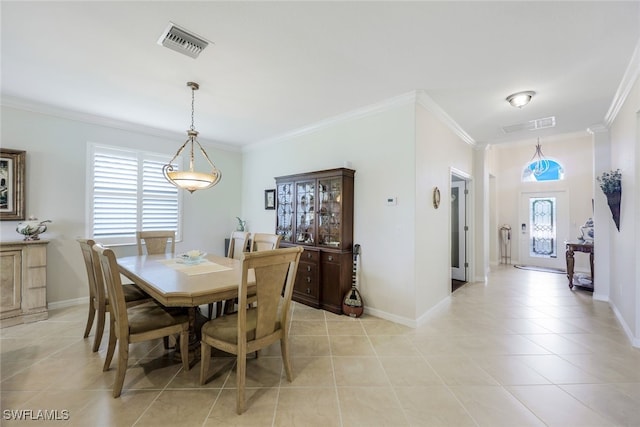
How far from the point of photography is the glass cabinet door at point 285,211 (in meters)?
4.34

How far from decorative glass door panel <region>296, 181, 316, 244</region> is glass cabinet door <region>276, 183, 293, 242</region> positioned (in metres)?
0.17

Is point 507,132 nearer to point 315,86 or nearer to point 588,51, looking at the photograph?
point 588,51

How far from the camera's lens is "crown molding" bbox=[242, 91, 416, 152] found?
324 cm

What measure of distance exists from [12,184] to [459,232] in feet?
23.1

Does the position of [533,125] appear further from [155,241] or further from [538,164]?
[155,241]

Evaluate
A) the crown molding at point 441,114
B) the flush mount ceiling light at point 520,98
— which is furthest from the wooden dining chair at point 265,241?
the flush mount ceiling light at point 520,98

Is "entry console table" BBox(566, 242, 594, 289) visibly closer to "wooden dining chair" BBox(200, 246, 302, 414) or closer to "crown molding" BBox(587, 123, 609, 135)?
"crown molding" BBox(587, 123, 609, 135)

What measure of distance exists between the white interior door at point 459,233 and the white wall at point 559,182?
2.38 m

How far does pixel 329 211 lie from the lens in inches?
150

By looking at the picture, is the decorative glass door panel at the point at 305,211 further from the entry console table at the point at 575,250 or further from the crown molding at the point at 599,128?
the entry console table at the point at 575,250

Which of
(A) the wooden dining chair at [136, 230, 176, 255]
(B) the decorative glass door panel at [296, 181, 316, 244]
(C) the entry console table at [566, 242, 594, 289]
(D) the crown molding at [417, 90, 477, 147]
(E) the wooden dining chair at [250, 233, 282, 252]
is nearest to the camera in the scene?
(E) the wooden dining chair at [250, 233, 282, 252]

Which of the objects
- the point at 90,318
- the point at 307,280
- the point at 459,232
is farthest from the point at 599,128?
the point at 90,318

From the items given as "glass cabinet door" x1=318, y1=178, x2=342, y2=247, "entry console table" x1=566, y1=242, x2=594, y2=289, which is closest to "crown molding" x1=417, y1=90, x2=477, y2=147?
"glass cabinet door" x1=318, y1=178, x2=342, y2=247

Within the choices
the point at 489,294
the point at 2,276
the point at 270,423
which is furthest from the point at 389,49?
the point at 2,276
